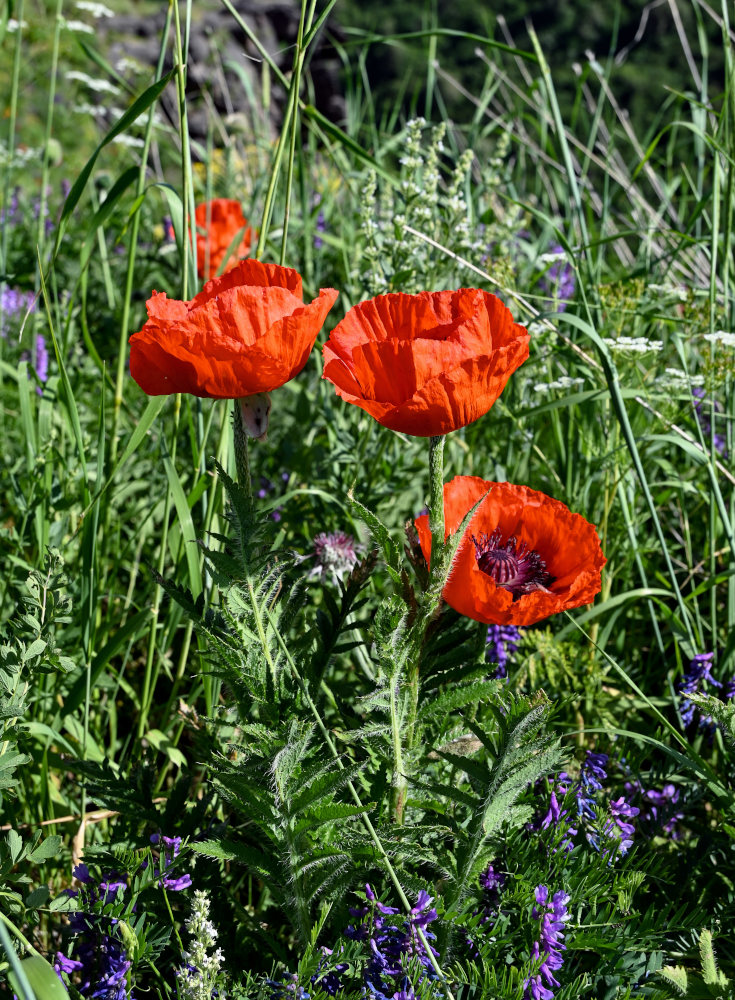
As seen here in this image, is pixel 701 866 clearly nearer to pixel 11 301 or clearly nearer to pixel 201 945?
pixel 201 945

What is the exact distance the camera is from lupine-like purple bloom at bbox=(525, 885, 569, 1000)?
0.81 m

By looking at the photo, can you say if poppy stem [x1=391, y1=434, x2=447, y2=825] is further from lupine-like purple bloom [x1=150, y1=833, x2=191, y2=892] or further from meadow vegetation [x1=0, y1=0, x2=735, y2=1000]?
lupine-like purple bloom [x1=150, y1=833, x2=191, y2=892]

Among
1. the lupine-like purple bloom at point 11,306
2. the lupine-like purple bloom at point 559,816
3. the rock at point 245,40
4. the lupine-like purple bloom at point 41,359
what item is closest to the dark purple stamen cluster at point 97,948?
the lupine-like purple bloom at point 559,816

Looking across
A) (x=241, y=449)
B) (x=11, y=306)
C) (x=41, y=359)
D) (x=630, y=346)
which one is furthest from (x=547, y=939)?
(x=11, y=306)

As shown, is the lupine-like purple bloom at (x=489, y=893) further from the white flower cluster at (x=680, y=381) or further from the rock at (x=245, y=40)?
the rock at (x=245, y=40)

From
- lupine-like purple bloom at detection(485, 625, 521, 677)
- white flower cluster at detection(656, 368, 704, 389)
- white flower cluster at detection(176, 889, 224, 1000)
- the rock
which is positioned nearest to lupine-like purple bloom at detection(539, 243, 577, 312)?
white flower cluster at detection(656, 368, 704, 389)

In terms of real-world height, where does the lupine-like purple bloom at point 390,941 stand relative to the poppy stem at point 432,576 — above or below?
below

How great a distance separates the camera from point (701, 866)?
110 centimetres

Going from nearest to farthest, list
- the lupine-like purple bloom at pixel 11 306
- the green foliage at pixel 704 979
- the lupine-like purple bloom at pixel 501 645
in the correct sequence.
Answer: the green foliage at pixel 704 979 < the lupine-like purple bloom at pixel 501 645 < the lupine-like purple bloom at pixel 11 306

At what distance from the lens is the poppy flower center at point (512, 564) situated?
1010mm

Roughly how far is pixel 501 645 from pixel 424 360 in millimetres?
576

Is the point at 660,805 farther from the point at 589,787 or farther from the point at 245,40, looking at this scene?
the point at 245,40

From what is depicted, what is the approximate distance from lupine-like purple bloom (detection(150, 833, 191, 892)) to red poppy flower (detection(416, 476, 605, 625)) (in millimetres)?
383

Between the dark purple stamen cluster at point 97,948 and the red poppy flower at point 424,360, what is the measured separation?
1.75 ft
